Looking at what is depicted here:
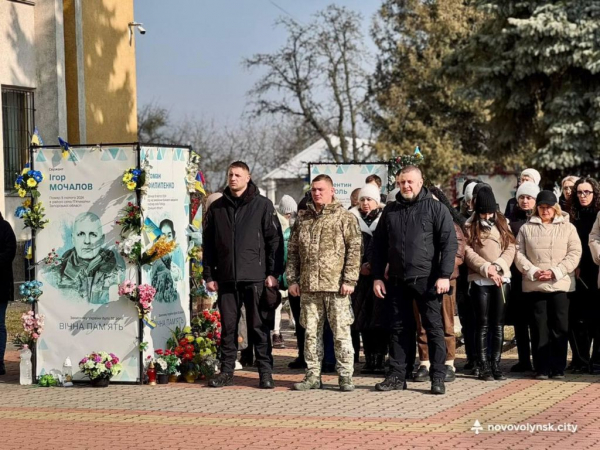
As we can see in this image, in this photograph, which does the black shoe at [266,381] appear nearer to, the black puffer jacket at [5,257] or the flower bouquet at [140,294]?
the flower bouquet at [140,294]

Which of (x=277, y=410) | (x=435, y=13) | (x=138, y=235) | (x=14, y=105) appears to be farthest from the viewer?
(x=435, y=13)

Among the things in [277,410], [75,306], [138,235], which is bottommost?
[277,410]

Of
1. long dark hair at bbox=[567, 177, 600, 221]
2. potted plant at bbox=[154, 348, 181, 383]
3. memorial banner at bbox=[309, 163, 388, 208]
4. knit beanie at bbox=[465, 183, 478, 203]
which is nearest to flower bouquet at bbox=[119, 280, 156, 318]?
potted plant at bbox=[154, 348, 181, 383]

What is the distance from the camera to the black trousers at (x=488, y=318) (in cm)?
1191

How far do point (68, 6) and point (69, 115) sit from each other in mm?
2282

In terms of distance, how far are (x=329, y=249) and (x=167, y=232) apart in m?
2.04

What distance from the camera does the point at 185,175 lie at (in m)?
12.7

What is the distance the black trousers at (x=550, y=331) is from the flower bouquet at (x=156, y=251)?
398 centimetres

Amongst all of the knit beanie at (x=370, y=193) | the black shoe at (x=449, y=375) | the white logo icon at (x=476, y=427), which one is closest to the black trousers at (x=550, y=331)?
the black shoe at (x=449, y=375)

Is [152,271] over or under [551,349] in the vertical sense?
over

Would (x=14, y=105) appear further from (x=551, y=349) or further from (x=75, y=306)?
(x=551, y=349)

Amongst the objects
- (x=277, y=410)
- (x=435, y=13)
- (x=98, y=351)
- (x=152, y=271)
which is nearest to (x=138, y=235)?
(x=152, y=271)

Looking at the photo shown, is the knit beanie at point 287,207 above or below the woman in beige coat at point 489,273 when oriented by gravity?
above

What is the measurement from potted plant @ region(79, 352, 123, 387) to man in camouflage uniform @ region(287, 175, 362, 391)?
204 centimetres
